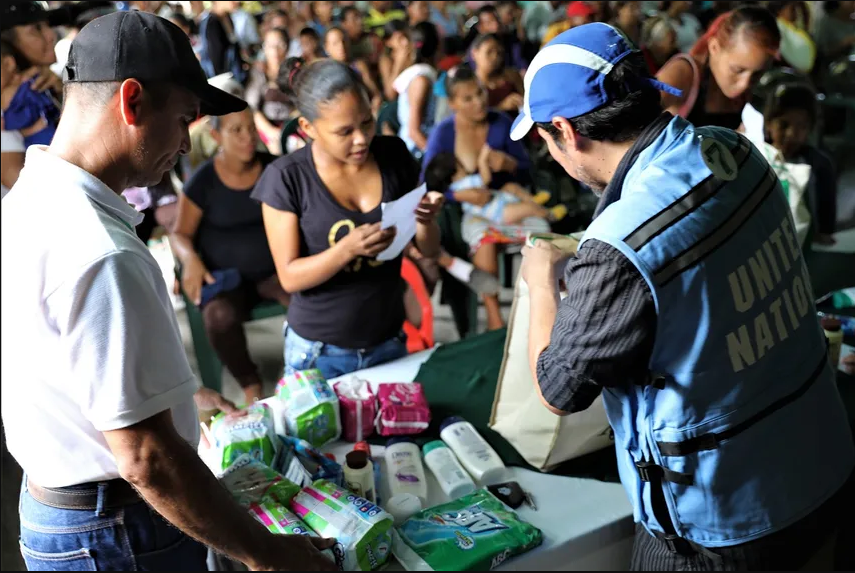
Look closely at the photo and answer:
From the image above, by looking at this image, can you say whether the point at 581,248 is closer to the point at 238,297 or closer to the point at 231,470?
the point at 231,470

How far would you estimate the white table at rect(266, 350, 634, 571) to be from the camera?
4.28ft

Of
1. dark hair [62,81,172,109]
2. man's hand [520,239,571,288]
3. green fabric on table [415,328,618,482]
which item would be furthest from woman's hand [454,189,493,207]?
dark hair [62,81,172,109]

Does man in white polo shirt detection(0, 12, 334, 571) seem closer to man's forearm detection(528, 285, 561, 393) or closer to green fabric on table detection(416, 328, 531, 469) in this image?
man's forearm detection(528, 285, 561, 393)

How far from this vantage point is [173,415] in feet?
3.41

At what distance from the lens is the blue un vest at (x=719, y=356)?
3.36ft

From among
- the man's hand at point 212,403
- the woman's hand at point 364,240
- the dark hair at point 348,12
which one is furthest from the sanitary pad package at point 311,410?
the dark hair at point 348,12

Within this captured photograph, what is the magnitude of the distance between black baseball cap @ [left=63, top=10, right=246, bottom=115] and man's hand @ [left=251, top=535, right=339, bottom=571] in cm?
72

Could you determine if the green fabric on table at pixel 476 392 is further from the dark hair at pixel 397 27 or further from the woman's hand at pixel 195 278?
the dark hair at pixel 397 27

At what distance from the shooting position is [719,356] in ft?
3.49

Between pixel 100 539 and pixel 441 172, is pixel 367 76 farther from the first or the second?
pixel 100 539

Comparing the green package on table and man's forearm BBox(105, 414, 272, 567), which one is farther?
the green package on table

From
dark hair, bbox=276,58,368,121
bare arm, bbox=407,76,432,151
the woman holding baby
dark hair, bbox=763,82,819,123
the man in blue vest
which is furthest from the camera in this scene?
bare arm, bbox=407,76,432,151

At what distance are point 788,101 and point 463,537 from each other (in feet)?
10.3

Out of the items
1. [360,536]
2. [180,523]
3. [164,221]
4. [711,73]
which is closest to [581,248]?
[360,536]
